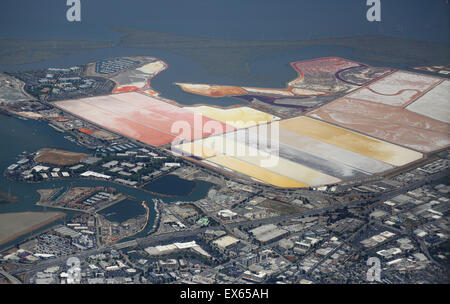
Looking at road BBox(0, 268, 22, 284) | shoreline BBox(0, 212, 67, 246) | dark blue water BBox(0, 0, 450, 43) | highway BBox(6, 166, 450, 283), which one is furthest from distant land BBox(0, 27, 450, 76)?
road BBox(0, 268, 22, 284)

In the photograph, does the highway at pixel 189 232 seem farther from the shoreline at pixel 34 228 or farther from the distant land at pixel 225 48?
the distant land at pixel 225 48

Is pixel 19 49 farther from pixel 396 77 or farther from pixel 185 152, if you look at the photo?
pixel 396 77

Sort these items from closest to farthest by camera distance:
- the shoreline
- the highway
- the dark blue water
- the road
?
the road
the highway
the shoreline
the dark blue water

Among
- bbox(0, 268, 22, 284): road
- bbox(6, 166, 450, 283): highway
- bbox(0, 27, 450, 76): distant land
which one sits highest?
bbox(0, 27, 450, 76): distant land

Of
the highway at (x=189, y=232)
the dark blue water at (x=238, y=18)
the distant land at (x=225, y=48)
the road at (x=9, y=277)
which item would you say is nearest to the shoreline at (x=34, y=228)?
the road at (x=9, y=277)

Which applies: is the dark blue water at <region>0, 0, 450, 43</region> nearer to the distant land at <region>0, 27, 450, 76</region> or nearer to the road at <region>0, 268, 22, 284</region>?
the distant land at <region>0, 27, 450, 76</region>

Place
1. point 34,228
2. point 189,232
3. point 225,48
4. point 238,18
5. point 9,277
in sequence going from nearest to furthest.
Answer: point 9,277 → point 34,228 → point 189,232 → point 225,48 → point 238,18

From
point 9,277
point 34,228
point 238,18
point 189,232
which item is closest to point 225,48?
point 238,18

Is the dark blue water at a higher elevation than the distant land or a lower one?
higher

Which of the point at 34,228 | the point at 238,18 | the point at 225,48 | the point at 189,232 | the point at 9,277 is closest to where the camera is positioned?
the point at 9,277

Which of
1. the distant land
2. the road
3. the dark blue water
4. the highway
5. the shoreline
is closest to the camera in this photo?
the road

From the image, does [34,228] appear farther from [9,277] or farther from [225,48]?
[225,48]

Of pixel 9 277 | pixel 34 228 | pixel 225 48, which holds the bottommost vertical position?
pixel 9 277
